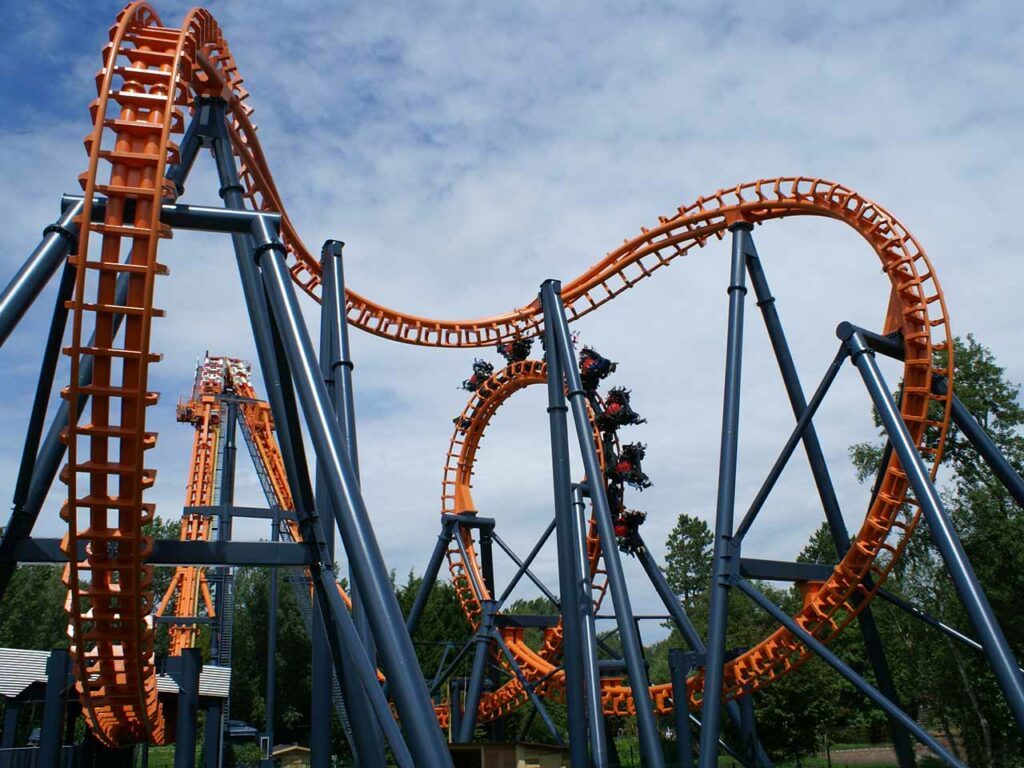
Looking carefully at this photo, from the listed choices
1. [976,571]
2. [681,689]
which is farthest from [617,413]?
[976,571]

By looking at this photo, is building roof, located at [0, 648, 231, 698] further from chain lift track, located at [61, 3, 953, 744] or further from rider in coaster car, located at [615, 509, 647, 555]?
rider in coaster car, located at [615, 509, 647, 555]

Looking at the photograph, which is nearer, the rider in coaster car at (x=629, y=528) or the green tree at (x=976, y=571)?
the rider in coaster car at (x=629, y=528)

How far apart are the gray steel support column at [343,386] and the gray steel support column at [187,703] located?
143cm

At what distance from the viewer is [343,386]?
706cm

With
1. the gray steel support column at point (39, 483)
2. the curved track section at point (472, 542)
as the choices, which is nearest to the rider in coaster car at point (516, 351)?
the curved track section at point (472, 542)

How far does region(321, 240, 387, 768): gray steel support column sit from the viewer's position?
530 cm

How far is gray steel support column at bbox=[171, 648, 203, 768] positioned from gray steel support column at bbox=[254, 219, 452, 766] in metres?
3.49

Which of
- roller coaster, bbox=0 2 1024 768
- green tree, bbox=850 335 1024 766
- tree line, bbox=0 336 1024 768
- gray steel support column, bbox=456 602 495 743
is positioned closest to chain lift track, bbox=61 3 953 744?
roller coaster, bbox=0 2 1024 768

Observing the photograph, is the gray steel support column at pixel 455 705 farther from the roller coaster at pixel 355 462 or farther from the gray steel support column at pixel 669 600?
the gray steel support column at pixel 669 600

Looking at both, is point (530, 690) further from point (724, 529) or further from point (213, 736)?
point (724, 529)

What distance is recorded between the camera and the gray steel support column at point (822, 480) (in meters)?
8.15

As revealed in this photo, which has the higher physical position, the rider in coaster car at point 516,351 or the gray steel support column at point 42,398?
the rider in coaster car at point 516,351

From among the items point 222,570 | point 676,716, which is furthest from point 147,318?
point 222,570

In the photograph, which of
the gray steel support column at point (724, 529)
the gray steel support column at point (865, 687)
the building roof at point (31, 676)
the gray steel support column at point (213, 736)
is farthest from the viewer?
the gray steel support column at point (213, 736)
